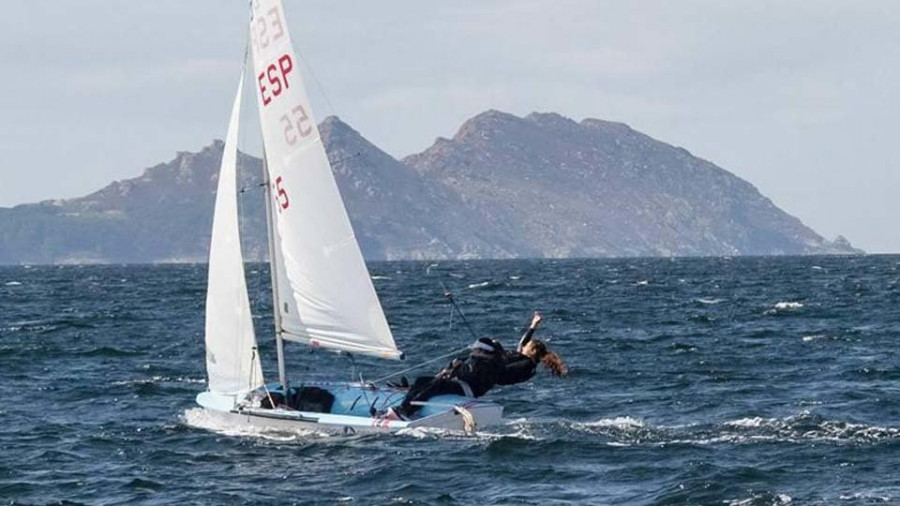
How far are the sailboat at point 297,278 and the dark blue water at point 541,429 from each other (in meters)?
0.53

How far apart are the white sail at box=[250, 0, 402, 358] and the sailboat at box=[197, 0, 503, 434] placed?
0.02 m

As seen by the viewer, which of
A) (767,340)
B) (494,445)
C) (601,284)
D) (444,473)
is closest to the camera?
(444,473)

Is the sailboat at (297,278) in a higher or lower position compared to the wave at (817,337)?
higher

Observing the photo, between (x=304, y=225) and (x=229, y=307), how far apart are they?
248 cm

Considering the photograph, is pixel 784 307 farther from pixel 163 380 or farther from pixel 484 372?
pixel 484 372

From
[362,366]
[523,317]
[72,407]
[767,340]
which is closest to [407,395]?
[72,407]

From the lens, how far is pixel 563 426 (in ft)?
106

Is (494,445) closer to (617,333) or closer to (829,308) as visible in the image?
(617,333)

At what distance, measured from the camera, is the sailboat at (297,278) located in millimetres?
31094

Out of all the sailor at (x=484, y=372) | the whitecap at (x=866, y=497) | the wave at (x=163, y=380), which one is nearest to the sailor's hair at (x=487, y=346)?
the sailor at (x=484, y=372)

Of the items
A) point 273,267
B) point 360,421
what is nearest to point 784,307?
point 360,421

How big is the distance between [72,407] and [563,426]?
472 inches

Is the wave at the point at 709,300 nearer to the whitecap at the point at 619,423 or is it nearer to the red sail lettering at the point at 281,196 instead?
the whitecap at the point at 619,423

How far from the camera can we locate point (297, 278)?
31.6 metres
